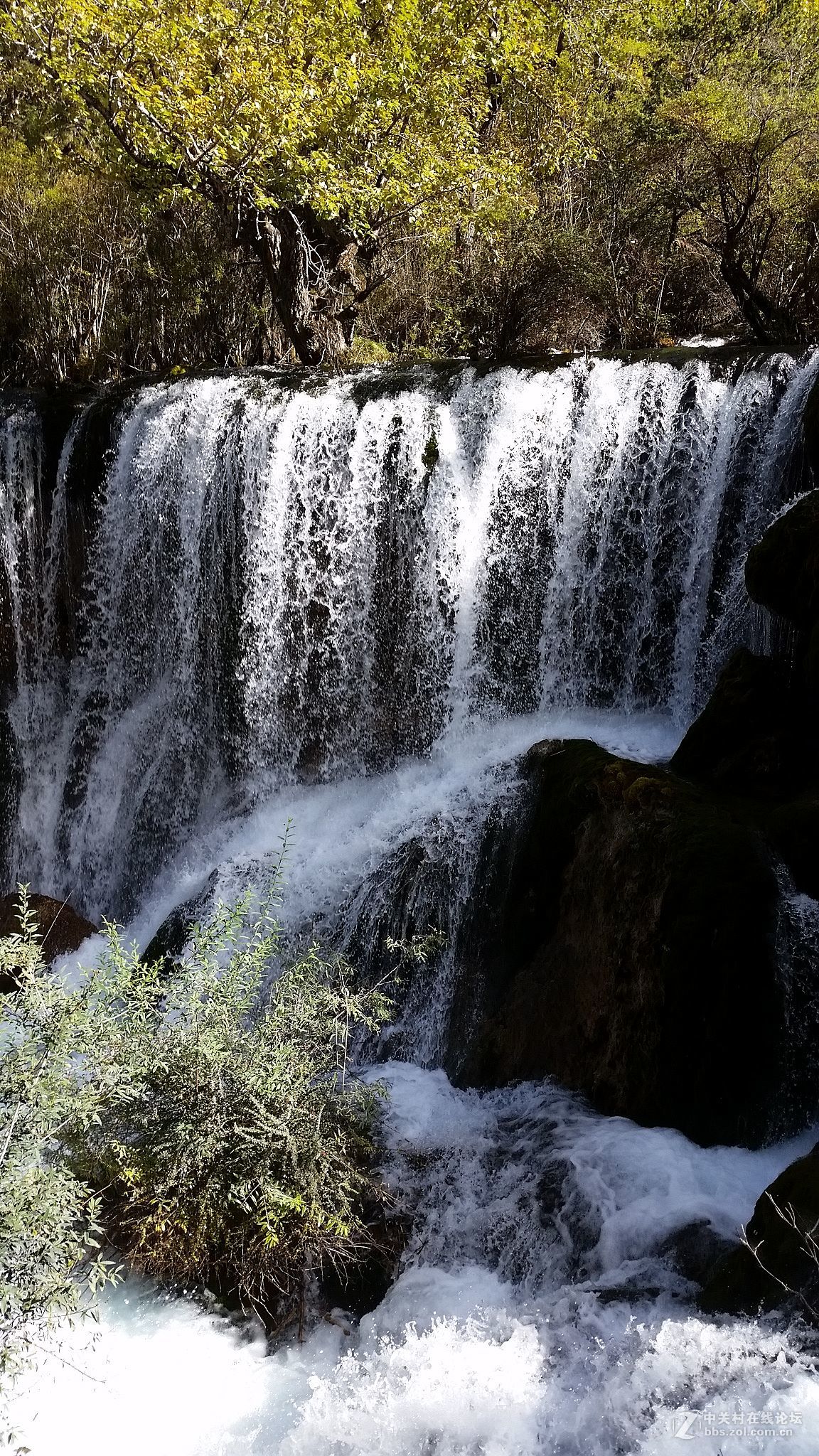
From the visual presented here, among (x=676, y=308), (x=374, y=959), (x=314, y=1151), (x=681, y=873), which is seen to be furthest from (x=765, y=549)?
(x=676, y=308)

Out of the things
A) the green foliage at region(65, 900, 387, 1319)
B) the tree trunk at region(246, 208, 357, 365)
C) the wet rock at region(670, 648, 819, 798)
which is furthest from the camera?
the tree trunk at region(246, 208, 357, 365)

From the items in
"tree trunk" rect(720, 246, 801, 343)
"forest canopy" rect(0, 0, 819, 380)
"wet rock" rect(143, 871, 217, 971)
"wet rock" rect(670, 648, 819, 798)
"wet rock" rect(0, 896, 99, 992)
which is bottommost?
"wet rock" rect(0, 896, 99, 992)

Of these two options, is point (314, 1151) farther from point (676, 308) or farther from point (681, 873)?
point (676, 308)

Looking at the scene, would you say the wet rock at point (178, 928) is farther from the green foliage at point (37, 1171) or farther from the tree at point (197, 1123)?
the green foliage at point (37, 1171)

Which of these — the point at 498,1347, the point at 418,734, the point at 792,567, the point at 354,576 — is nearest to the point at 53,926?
the point at 418,734

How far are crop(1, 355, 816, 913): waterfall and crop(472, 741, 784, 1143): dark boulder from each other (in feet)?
6.42

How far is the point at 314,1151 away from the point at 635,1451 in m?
1.55

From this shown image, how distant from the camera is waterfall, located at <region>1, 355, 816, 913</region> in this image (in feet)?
24.8

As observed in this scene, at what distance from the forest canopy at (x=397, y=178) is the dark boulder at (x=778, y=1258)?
8420mm

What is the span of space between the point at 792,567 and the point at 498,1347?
397 centimetres

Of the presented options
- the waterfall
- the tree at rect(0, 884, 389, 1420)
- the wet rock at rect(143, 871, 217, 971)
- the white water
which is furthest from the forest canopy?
the tree at rect(0, 884, 389, 1420)

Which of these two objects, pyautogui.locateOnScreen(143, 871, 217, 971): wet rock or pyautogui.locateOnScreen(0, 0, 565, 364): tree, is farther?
pyautogui.locateOnScreen(0, 0, 565, 364): tree

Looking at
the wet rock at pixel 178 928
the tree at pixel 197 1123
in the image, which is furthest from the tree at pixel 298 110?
the tree at pixel 197 1123

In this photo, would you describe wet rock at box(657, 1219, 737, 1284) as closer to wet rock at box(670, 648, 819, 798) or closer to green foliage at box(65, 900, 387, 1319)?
green foliage at box(65, 900, 387, 1319)
